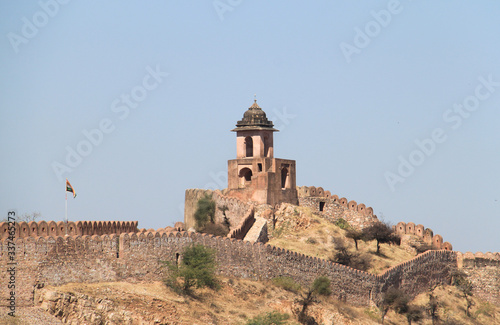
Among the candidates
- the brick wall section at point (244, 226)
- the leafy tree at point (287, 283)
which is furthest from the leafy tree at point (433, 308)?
the brick wall section at point (244, 226)

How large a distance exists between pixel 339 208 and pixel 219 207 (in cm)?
774

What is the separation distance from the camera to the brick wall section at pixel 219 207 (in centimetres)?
5525

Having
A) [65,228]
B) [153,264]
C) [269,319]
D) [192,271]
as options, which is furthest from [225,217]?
[65,228]

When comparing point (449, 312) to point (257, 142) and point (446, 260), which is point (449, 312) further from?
point (257, 142)

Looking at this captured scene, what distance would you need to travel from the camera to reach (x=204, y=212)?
56688 millimetres

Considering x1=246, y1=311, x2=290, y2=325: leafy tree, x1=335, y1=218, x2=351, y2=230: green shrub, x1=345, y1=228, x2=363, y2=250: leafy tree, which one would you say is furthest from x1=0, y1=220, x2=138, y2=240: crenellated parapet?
x1=335, y1=218, x2=351, y2=230: green shrub

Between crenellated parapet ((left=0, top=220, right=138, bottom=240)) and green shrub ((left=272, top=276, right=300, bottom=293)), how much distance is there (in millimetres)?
7206

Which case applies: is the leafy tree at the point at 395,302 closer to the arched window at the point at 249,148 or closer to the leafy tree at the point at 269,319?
the leafy tree at the point at 269,319

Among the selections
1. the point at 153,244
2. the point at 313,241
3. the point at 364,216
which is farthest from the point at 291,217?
the point at 153,244

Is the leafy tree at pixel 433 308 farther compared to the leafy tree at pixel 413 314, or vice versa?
the leafy tree at pixel 433 308

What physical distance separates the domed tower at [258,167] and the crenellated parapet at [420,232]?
256 inches

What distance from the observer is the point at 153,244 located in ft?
141

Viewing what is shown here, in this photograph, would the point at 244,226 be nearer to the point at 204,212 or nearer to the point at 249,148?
the point at 204,212

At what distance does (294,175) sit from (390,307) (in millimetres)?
10172
